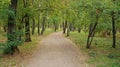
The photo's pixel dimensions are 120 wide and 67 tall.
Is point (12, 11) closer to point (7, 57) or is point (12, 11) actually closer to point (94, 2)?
point (7, 57)

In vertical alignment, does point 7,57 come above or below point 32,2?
below

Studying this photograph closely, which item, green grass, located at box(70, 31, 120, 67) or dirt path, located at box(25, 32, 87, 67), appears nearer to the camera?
dirt path, located at box(25, 32, 87, 67)

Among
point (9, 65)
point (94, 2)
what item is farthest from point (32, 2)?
point (9, 65)

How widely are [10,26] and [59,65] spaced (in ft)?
18.3

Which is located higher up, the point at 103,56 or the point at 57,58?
the point at 57,58

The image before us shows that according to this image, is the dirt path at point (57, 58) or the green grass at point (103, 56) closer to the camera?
the dirt path at point (57, 58)

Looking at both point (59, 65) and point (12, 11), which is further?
point (12, 11)

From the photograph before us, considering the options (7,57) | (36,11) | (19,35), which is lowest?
(7,57)

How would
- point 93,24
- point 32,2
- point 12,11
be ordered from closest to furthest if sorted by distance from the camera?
point 12,11 → point 93,24 → point 32,2

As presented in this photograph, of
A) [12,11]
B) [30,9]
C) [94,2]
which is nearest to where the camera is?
[12,11]

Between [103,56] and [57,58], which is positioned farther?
[103,56]

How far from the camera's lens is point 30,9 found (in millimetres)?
19953

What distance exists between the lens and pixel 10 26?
52.5 ft

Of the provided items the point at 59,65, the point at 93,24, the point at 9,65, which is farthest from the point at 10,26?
the point at 93,24
